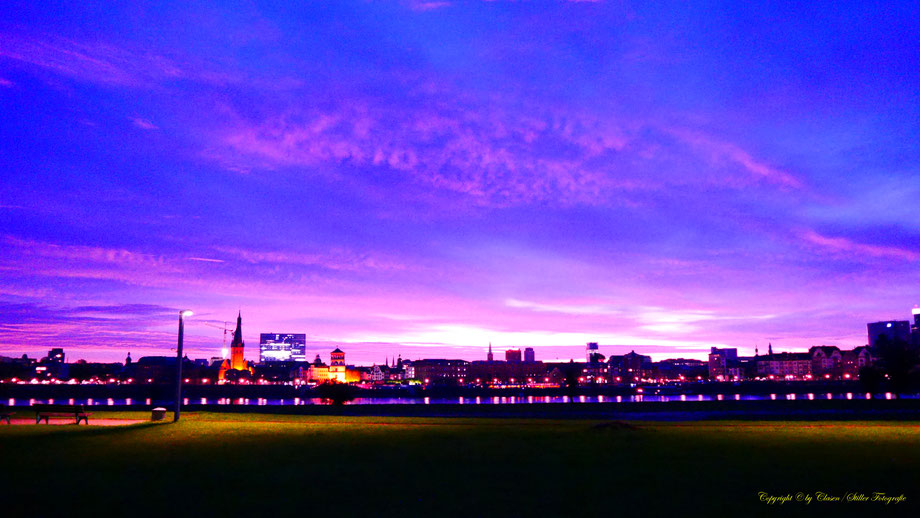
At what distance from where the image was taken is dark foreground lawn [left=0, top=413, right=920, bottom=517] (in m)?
11.1

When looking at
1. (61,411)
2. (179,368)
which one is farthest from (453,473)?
(61,411)

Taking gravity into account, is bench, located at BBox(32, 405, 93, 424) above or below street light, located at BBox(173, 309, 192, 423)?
below

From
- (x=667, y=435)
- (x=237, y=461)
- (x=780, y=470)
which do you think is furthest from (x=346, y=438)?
(x=780, y=470)

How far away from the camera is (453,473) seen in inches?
574

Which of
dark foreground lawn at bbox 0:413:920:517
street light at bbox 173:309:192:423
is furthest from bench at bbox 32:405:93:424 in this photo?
dark foreground lawn at bbox 0:413:920:517

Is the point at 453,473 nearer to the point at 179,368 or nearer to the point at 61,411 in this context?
the point at 179,368

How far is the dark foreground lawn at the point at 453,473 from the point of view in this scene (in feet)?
36.5

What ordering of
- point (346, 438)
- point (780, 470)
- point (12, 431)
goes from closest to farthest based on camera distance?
point (780, 470), point (346, 438), point (12, 431)

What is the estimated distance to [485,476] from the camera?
14.2m

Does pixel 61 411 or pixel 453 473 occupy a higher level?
pixel 453 473

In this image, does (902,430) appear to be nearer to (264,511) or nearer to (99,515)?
(264,511)

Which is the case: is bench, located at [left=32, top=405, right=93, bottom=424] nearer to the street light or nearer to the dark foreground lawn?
the street light

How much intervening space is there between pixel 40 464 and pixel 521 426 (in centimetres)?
1839


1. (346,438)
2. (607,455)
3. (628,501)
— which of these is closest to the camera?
(628,501)
